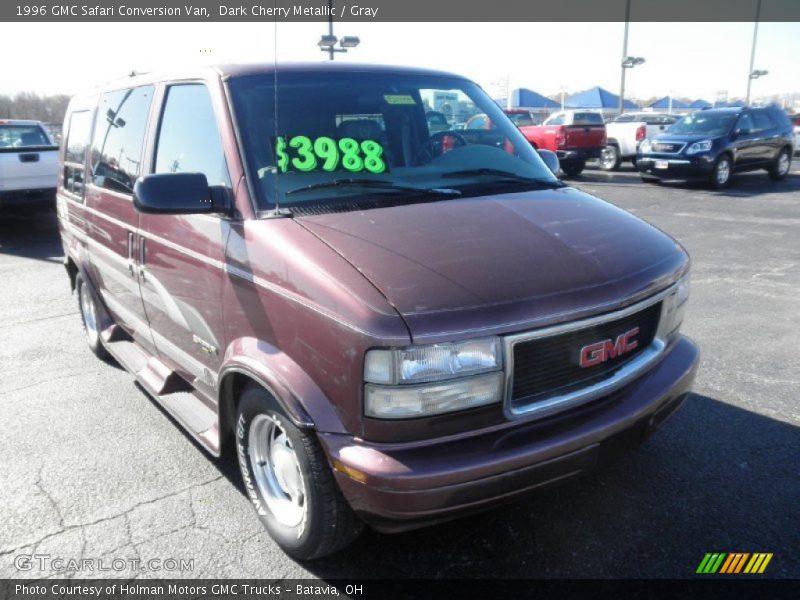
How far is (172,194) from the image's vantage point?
8.86ft

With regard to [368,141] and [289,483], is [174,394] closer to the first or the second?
[289,483]

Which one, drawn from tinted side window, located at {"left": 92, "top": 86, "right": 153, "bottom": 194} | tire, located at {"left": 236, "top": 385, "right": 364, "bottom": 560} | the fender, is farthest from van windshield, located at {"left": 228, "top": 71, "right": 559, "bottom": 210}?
tinted side window, located at {"left": 92, "top": 86, "right": 153, "bottom": 194}

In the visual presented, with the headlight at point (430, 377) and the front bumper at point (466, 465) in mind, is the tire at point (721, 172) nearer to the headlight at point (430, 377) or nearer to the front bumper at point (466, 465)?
the front bumper at point (466, 465)

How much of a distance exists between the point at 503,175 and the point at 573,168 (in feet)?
53.8

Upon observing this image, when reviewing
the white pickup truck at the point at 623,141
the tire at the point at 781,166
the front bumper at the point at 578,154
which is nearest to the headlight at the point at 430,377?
the front bumper at the point at 578,154

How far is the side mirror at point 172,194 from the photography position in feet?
8.84

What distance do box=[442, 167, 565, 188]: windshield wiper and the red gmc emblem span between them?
3.83ft

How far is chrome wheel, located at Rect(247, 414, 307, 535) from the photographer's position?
8.81 ft

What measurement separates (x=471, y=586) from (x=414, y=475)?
0.75 metres

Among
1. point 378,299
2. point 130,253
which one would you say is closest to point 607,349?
point 378,299

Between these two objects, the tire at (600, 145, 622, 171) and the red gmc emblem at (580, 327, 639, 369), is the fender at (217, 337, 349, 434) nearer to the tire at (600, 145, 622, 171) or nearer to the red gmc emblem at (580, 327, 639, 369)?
the red gmc emblem at (580, 327, 639, 369)

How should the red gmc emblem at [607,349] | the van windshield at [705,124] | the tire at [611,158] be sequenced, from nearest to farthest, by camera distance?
the red gmc emblem at [607,349]
the van windshield at [705,124]
the tire at [611,158]

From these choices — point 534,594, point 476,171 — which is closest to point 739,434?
point 534,594

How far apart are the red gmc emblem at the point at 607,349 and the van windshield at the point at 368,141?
1.06m
